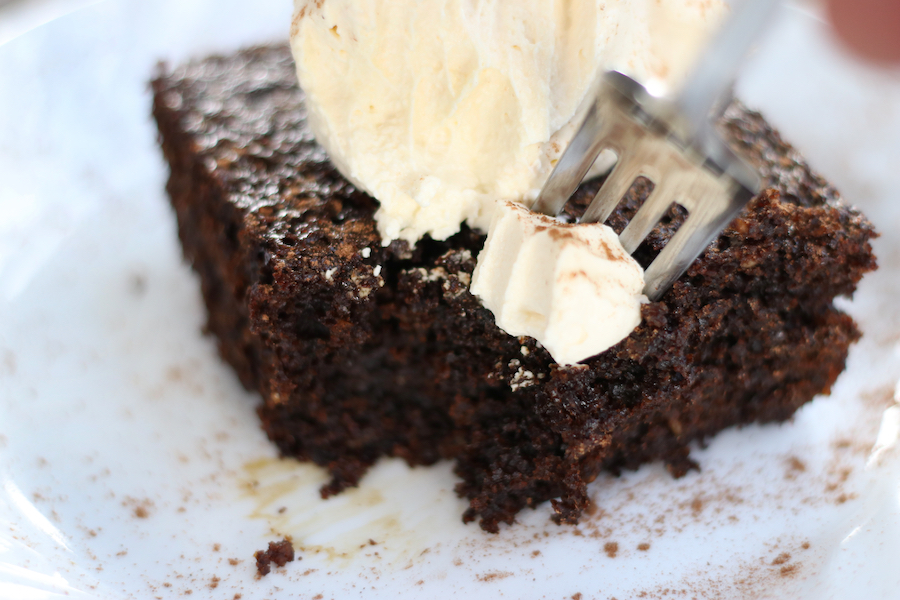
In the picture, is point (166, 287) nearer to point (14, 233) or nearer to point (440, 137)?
point (14, 233)

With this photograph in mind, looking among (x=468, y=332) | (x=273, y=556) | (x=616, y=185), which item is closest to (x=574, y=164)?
(x=616, y=185)

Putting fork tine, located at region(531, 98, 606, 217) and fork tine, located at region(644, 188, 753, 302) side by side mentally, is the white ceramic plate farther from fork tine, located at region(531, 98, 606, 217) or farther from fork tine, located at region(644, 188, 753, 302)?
fork tine, located at region(531, 98, 606, 217)

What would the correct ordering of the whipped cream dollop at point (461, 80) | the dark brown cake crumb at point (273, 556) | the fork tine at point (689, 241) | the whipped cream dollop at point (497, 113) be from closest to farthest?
the fork tine at point (689, 241)
the whipped cream dollop at point (497, 113)
the whipped cream dollop at point (461, 80)
the dark brown cake crumb at point (273, 556)

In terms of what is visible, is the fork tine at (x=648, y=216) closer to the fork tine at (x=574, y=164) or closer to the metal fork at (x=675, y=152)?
the metal fork at (x=675, y=152)

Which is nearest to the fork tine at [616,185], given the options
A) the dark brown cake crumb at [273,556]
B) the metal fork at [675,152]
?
the metal fork at [675,152]

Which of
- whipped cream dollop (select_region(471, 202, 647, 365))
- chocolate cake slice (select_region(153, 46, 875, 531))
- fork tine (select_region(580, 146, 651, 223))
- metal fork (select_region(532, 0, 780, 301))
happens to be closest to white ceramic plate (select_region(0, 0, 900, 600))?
chocolate cake slice (select_region(153, 46, 875, 531))

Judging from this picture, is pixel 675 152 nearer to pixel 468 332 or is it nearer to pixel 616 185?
pixel 616 185
